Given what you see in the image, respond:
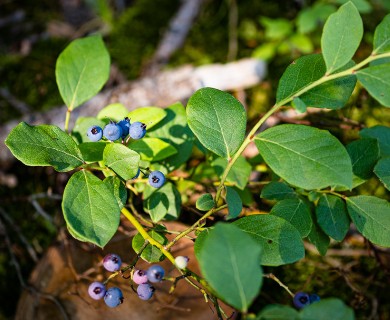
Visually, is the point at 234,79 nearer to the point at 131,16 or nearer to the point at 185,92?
the point at 185,92

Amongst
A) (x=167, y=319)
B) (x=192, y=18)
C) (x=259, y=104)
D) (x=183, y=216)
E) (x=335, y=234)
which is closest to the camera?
(x=335, y=234)

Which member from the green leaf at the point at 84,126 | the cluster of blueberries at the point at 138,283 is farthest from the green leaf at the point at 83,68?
the cluster of blueberries at the point at 138,283

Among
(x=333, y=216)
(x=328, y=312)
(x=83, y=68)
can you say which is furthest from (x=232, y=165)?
(x=83, y=68)

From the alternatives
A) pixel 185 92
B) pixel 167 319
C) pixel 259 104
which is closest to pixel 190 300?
pixel 167 319

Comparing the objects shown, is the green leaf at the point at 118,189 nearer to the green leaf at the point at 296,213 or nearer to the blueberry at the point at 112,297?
the blueberry at the point at 112,297

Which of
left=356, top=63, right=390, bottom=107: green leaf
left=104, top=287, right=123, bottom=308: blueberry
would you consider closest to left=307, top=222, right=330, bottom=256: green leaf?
left=356, top=63, right=390, bottom=107: green leaf

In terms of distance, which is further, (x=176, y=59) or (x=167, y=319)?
(x=176, y=59)
